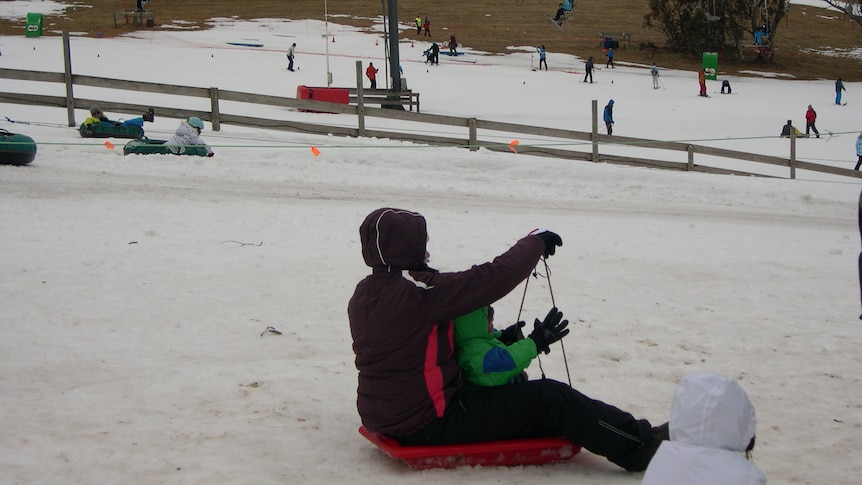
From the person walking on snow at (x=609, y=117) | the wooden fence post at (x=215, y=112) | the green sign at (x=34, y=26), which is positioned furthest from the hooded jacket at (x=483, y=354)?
the green sign at (x=34, y=26)

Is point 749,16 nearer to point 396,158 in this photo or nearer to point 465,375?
point 396,158

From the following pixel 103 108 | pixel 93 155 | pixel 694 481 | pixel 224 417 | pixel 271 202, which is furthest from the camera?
pixel 103 108

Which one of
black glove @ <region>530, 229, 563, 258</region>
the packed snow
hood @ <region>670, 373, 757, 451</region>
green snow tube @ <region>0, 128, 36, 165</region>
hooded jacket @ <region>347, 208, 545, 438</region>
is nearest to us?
hood @ <region>670, 373, 757, 451</region>

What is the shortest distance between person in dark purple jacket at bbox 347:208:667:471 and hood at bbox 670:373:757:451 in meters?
1.38

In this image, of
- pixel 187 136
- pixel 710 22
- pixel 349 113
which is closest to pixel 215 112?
pixel 349 113

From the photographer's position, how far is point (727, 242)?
10672 mm

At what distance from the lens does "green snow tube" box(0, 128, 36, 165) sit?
43.0 ft

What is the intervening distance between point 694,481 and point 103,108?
17.6 meters

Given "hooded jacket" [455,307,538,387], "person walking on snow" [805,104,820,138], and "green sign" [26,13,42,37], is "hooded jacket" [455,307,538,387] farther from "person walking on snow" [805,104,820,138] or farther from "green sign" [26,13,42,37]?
"green sign" [26,13,42,37]

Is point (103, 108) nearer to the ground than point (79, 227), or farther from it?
farther from it

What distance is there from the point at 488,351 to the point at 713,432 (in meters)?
1.69

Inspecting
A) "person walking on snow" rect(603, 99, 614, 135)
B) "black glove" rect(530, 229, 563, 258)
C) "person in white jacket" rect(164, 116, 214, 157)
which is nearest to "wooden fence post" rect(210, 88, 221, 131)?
"person in white jacket" rect(164, 116, 214, 157)

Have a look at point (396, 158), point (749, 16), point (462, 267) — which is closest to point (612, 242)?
point (462, 267)

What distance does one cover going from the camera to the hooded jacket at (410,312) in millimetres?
4465
